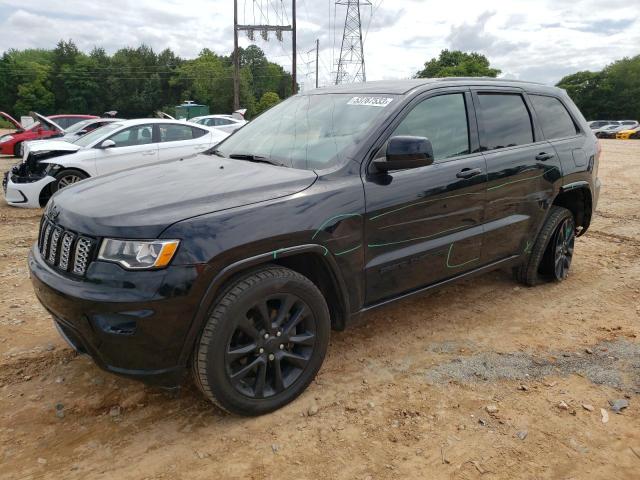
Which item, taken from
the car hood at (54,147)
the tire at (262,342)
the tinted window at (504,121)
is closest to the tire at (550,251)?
the tinted window at (504,121)

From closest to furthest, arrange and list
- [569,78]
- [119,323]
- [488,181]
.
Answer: [119,323] < [488,181] < [569,78]

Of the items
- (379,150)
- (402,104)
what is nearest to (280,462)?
(379,150)

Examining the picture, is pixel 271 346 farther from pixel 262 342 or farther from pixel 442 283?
pixel 442 283

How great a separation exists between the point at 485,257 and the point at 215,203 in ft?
7.32

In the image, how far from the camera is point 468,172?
3.48 m

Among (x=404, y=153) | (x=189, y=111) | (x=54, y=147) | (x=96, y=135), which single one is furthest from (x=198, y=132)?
(x=189, y=111)

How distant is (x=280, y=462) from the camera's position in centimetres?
242

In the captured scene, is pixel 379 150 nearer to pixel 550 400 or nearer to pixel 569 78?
pixel 550 400

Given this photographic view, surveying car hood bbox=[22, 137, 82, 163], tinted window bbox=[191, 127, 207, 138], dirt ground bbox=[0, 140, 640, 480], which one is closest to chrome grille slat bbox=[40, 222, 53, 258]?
dirt ground bbox=[0, 140, 640, 480]

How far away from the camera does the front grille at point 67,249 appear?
238cm

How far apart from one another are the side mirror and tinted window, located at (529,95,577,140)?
1.89m

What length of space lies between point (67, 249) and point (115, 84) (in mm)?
80577

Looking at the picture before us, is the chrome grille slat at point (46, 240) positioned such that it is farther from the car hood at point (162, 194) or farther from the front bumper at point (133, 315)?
the front bumper at point (133, 315)

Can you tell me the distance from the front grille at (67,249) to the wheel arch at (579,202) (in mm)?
3880
